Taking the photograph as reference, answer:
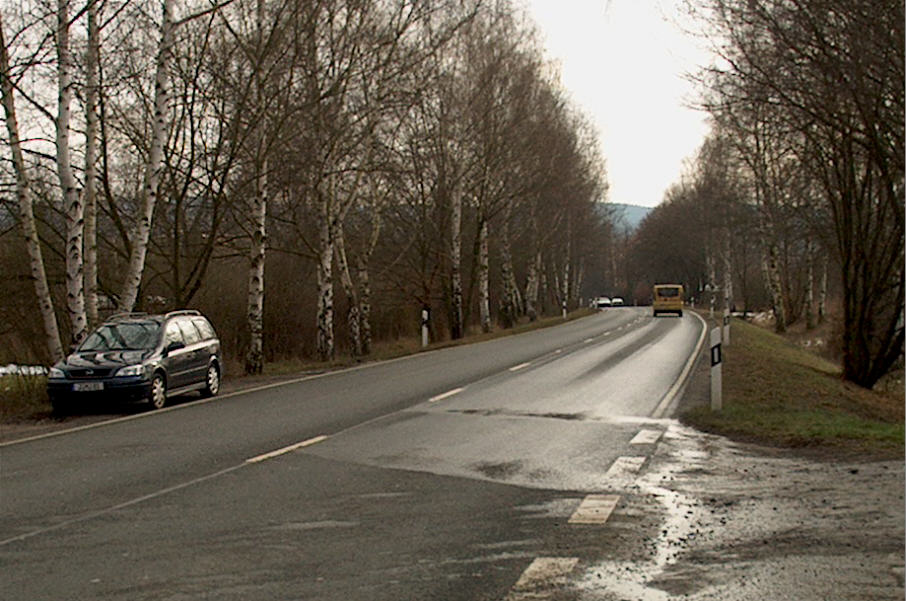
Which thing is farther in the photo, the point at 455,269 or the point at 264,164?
the point at 455,269

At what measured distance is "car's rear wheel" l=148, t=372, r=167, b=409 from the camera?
17652mm

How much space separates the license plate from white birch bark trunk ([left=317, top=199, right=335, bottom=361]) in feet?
51.6

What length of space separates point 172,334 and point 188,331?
2.78 feet

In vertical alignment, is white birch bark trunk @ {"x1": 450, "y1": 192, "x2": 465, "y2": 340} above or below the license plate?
above

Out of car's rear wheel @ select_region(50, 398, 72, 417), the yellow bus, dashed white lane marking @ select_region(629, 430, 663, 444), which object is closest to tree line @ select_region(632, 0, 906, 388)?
dashed white lane marking @ select_region(629, 430, 663, 444)

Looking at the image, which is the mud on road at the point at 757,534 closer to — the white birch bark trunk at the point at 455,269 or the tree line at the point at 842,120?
the tree line at the point at 842,120

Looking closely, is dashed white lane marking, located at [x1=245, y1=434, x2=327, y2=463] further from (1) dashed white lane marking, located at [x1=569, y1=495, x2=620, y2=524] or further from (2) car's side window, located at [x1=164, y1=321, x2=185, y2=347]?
(2) car's side window, located at [x1=164, y1=321, x2=185, y2=347]

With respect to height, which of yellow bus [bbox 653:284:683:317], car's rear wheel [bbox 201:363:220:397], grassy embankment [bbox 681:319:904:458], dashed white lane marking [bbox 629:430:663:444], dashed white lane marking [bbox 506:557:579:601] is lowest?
grassy embankment [bbox 681:319:904:458]

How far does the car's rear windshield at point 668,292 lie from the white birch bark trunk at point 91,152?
58.7 metres

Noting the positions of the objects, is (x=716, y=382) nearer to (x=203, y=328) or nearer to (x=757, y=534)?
(x=757, y=534)

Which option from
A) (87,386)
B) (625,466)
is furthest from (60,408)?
(625,466)

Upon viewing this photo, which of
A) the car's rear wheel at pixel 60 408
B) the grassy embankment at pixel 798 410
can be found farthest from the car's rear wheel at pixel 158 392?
the grassy embankment at pixel 798 410

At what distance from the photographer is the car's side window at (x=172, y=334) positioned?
1895 centimetres

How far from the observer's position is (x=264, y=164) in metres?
27.4
